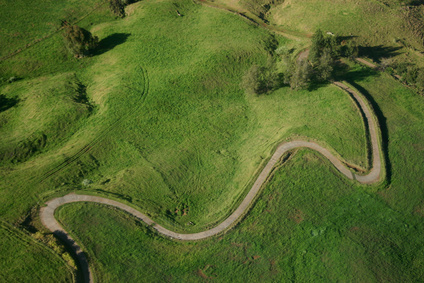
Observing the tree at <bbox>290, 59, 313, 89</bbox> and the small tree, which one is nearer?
the tree at <bbox>290, 59, 313, 89</bbox>

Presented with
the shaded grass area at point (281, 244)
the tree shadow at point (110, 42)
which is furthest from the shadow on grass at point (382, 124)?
the tree shadow at point (110, 42)

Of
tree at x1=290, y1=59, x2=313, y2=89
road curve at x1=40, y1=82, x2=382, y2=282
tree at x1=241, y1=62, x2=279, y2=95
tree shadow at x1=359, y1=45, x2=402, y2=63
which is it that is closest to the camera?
road curve at x1=40, y1=82, x2=382, y2=282

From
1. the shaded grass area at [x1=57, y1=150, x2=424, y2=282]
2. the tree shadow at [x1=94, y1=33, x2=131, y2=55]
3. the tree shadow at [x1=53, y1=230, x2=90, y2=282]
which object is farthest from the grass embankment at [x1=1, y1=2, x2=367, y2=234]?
the tree shadow at [x1=53, y1=230, x2=90, y2=282]

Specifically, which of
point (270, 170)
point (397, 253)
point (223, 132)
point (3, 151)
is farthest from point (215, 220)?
point (3, 151)

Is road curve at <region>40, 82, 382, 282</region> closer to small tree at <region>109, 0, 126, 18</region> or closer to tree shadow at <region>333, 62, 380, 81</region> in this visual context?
tree shadow at <region>333, 62, 380, 81</region>

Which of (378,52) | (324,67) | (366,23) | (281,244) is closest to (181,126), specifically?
(281,244)

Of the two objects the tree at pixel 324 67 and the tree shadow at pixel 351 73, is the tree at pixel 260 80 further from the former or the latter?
the tree shadow at pixel 351 73
